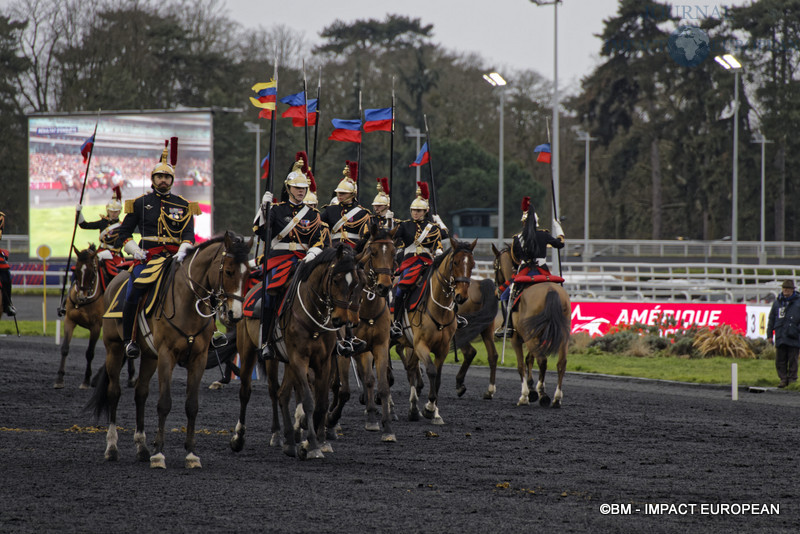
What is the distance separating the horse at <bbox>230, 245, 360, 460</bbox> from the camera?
1075cm

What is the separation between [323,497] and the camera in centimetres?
873

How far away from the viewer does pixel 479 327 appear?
17.8m

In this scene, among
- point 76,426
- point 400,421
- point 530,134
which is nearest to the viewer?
point 76,426

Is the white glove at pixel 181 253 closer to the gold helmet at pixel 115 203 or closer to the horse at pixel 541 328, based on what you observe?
the horse at pixel 541 328

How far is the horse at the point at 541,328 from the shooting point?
1580 cm

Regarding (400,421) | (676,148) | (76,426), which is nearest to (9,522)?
(76,426)

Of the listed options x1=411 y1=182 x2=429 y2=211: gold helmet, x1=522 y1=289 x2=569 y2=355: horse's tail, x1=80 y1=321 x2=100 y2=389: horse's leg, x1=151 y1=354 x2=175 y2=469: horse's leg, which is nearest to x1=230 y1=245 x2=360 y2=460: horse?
x1=151 y1=354 x2=175 y2=469: horse's leg

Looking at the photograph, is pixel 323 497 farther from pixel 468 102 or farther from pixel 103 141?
pixel 468 102

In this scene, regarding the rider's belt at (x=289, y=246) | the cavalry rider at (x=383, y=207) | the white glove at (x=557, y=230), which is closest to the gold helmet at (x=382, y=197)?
the cavalry rider at (x=383, y=207)

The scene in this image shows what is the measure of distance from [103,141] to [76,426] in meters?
25.8

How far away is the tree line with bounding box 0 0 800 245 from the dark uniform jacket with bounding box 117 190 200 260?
44.8 meters

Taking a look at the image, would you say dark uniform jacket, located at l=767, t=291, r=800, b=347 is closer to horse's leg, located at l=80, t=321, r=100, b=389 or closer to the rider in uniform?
the rider in uniform

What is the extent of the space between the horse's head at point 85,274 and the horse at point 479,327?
586 cm

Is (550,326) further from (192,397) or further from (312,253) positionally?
(192,397)
